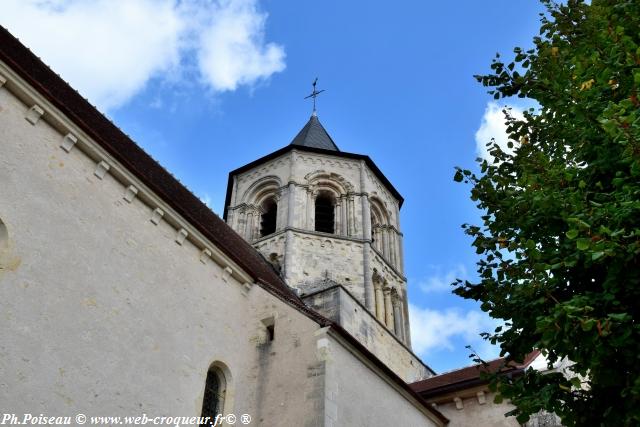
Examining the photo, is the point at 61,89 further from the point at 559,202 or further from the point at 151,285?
the point at 559,202

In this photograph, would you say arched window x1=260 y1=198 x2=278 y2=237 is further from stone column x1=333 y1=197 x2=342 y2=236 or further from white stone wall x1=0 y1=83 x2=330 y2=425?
white stone wall x1=0 y1=83 x2=330 y2=425

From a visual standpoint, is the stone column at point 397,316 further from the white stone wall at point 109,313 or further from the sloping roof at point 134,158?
the white stone wall at point 109,313

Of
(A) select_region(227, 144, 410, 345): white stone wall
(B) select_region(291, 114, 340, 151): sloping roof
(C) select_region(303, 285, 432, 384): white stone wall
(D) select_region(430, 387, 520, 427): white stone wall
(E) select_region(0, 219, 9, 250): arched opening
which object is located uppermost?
(B) select_region(291, 114, 340, 151): sloping roof

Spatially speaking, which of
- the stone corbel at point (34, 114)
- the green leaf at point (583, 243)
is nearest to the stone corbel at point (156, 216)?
the stone corbel at point (34, 114)

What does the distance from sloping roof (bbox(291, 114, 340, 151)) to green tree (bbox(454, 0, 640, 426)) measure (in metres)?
14.7

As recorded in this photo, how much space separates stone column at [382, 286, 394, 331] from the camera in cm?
1842

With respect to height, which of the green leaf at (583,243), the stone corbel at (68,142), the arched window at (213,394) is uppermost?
the stone corbel at (68,142)

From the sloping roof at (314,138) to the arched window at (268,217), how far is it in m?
2.26

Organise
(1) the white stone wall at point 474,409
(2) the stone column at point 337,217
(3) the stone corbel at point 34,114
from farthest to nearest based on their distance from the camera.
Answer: (2) the stone column at point 337,217 < (1) the white stone wall at point 474,409 < (3) the stone corbel at point 34,114

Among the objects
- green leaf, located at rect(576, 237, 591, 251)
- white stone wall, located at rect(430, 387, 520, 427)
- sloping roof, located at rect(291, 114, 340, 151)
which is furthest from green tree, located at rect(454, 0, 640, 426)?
sloping roof, located at rect(291, 114, 340, 151)

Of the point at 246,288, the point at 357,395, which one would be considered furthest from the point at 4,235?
the point at 357,395

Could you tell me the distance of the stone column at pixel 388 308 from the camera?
18.4 m

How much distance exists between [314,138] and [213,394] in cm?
1471

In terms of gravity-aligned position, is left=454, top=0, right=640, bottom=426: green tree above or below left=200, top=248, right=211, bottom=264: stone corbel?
below
